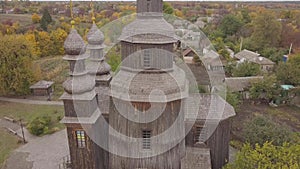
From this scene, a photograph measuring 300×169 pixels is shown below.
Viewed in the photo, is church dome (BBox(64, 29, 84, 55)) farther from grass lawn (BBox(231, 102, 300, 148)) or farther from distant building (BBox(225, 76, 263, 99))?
distant building (BBox(225, 76, 263, 99))

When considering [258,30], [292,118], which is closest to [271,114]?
[292,118]

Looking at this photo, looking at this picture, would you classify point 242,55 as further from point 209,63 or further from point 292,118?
point 292,118

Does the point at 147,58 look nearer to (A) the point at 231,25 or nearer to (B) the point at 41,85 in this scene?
(B) the point at 41,85

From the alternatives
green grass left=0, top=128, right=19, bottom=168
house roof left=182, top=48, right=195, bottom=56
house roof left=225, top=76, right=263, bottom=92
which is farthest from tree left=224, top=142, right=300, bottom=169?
house roof left=182, top=48, right=195, bottom=56

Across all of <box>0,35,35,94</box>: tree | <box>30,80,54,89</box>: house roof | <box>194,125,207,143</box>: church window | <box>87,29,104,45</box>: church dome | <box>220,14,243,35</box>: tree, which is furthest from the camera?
<box>220,14,243,35</box>: tree

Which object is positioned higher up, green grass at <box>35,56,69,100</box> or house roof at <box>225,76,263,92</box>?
house roof at <box>225,76,263,92</box>

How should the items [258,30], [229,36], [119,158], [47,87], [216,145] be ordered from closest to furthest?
[119,158], [216,145], [47,87], [258,30], [229,36]

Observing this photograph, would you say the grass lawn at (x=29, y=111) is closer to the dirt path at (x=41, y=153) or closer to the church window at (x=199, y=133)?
the dirt path at (x=41, y=153)
